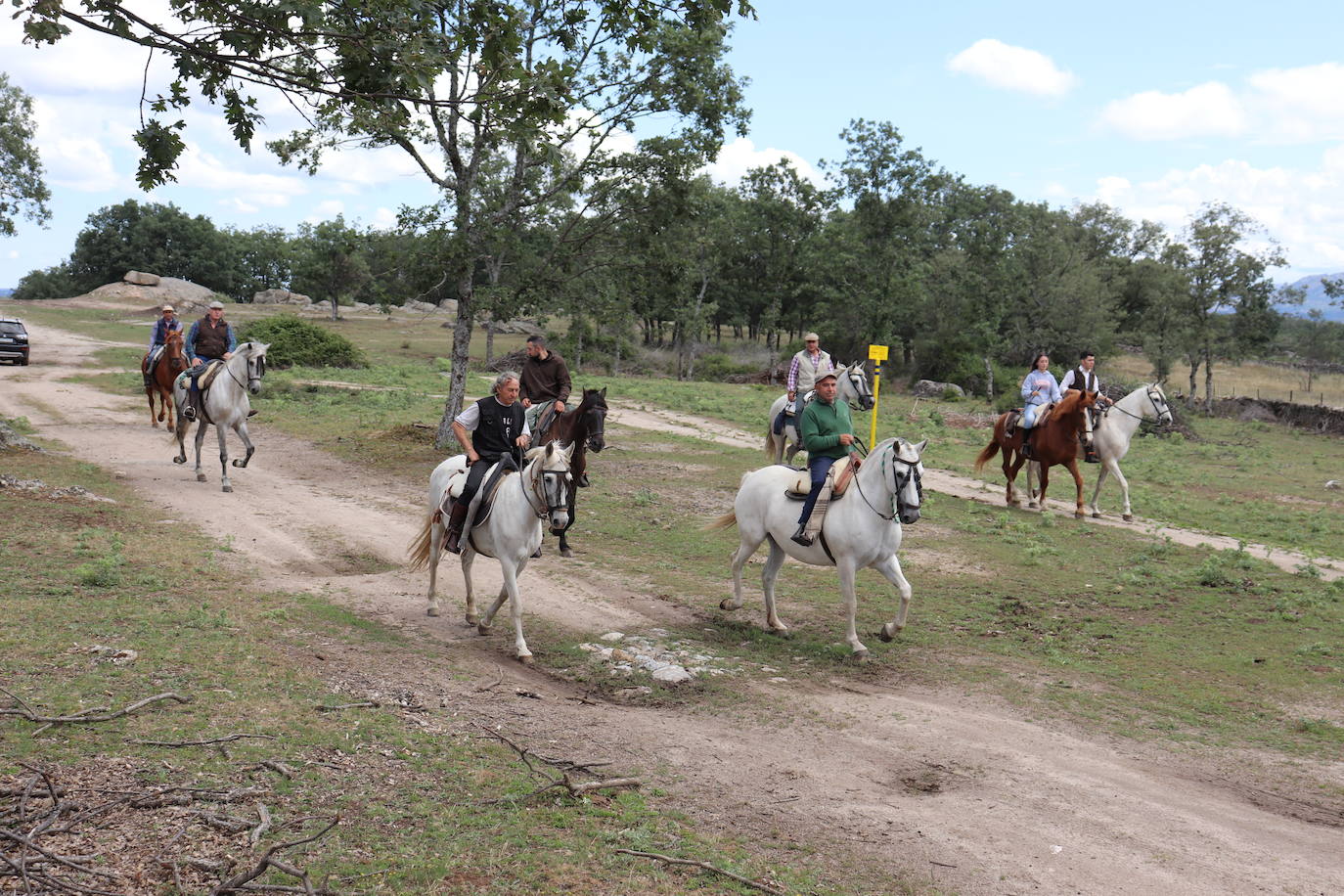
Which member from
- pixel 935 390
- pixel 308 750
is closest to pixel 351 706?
pixel 308 750

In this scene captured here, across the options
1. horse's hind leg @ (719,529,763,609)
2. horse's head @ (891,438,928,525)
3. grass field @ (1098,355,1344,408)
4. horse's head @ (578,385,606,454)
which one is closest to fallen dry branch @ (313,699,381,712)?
horse's hind leg @ (719,529,763,609)

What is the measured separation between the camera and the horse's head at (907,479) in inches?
409

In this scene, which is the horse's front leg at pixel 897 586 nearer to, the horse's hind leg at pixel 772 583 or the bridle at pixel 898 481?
the bridle at pixel 898 481

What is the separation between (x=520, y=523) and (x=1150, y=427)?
35.0m

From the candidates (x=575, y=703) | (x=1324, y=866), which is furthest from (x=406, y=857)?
(x=1324, y=866)

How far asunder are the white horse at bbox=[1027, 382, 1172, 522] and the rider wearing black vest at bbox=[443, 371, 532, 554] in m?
13.4

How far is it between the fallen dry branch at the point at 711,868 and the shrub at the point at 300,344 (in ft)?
124

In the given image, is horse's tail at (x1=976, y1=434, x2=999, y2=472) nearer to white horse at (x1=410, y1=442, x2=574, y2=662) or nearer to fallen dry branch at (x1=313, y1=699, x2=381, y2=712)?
white horse at (x1=410, y1=442, x2=574, y2=662)

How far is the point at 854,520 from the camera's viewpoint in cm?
1097

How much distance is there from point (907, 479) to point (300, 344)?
36.5 metres

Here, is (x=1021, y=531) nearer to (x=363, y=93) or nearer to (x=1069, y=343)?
(x=363, y=93)

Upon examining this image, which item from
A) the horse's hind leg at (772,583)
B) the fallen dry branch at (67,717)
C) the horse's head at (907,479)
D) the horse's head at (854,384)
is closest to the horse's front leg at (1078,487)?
the horse's head at (854,384)

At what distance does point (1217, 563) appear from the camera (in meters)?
15.5

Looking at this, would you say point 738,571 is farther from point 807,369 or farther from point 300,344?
point 300,344
